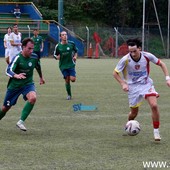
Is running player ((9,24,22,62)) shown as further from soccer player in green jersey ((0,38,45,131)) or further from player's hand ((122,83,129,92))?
player's hand ((122,83,129,92))

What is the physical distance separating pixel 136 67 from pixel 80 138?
148 cm

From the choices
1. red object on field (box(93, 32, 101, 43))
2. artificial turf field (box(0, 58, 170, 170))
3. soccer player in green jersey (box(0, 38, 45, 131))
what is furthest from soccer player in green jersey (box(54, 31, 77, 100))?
red object on field (box(93, 32, 101, 43))

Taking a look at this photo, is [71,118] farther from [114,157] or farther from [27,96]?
[114,157]

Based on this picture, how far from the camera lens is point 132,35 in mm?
48406

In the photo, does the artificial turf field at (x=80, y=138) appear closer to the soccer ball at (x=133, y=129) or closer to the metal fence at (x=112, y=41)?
the soccer ball at (x=133, y=129)

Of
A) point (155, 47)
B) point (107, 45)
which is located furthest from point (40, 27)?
point (155, 47)

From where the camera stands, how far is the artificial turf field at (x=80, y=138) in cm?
729

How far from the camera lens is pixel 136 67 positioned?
30.5 ft

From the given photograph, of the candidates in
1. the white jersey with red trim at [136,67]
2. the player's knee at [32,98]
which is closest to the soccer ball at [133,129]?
the white jersey with red trim at [136,67]

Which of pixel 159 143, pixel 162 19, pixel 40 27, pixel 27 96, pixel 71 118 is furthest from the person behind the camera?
pixel 162 19

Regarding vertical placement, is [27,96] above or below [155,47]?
above

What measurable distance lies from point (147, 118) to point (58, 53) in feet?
16.1

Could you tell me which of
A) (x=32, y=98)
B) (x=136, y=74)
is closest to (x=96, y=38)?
(x=32, y=98)

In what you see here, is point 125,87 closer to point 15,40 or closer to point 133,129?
point 133,129
